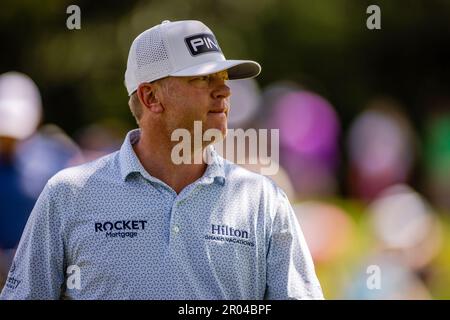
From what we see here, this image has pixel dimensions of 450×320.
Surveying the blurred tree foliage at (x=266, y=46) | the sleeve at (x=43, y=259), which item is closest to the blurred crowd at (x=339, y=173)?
the blurred tree foliage at (x=266, y=46)

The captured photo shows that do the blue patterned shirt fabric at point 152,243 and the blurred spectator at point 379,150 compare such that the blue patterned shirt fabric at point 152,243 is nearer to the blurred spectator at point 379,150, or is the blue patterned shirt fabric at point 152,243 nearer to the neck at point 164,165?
the neck at point 164,165

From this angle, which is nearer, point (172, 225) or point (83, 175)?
point (172, 225)

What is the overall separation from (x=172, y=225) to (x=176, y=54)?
0.63 m

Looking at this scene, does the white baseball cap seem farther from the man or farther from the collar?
the collar

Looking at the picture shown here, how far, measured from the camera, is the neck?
132 inches

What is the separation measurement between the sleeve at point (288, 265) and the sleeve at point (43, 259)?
0.70 metres

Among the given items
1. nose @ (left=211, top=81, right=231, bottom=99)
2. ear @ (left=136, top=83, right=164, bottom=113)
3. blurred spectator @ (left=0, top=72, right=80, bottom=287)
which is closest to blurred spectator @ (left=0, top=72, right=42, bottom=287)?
blurred spectator @ (left=0, top=72, right=80, bottom=287)

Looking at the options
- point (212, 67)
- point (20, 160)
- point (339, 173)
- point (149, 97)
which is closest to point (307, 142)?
point (339, 173)

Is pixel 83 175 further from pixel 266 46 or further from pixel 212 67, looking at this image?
pixel 266 46

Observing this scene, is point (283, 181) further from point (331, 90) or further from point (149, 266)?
point (149, 266)

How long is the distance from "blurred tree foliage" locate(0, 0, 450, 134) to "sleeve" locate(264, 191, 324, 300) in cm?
591

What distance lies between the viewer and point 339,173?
329 inches

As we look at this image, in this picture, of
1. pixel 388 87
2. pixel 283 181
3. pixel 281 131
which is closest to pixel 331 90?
pixel 388 87

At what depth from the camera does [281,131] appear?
26.0 ft
